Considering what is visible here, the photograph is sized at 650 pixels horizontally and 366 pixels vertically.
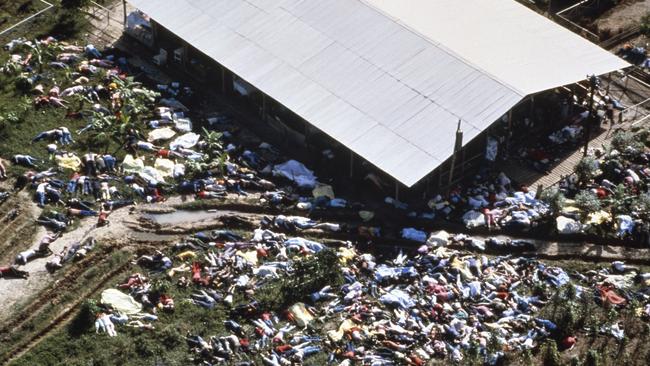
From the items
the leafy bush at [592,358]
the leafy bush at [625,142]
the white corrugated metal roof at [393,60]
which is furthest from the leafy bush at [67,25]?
the leafy bush at [592,358]

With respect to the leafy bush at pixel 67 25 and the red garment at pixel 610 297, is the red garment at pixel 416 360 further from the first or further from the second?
the leafy bush at pixel 67 25

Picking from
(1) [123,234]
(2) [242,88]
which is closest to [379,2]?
(2) [242,88]

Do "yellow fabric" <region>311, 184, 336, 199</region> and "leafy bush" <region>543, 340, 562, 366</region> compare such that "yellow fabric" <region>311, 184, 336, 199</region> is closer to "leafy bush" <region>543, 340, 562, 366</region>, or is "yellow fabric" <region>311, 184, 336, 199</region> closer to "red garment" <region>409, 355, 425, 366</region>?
"red garment" <region>409, 355, 425, 366</region>

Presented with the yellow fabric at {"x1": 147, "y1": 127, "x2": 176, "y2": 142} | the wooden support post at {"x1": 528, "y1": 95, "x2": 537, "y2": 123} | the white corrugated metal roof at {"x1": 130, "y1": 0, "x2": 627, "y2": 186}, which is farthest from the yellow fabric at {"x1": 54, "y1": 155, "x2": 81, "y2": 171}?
the wooden support post at {"x1": 528, "y1": 95, "x2": 537, "y2": 123}

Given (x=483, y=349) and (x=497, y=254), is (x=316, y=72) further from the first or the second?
Result: (x=483, y=349)

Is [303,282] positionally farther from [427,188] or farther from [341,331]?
[427,188]

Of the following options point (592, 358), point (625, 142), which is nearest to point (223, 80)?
point (625, 142)
